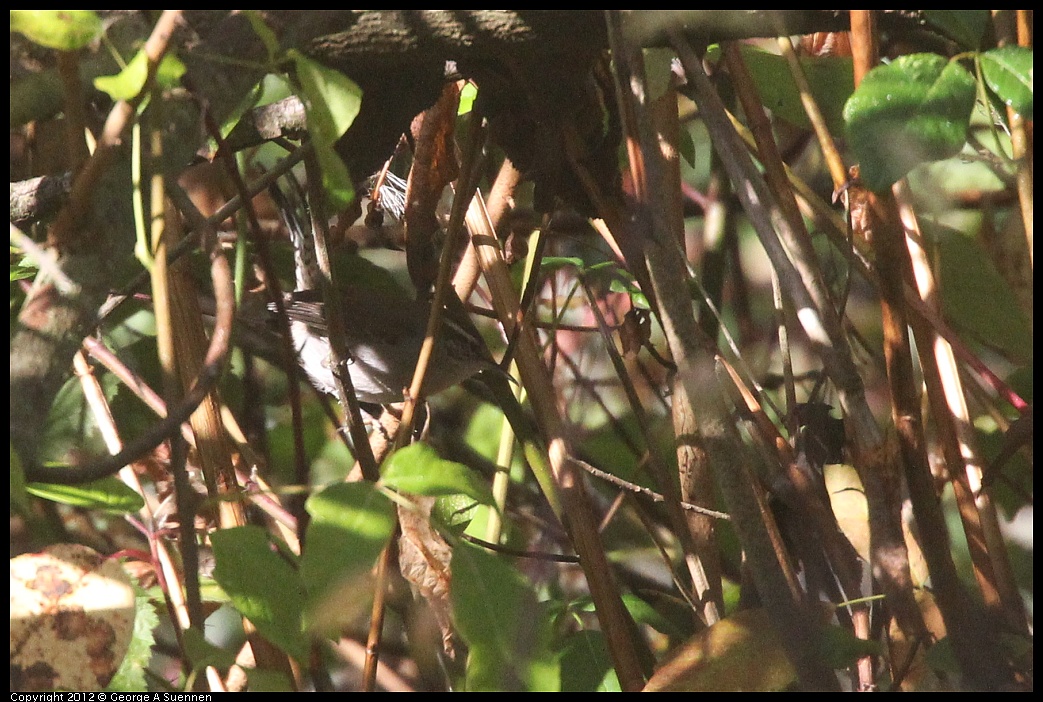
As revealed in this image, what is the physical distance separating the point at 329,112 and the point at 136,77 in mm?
166

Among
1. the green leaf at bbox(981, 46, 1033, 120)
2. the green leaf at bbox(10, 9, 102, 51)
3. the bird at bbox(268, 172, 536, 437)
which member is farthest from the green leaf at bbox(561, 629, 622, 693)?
the green leaf at bbox(10, 9, 102, 51)

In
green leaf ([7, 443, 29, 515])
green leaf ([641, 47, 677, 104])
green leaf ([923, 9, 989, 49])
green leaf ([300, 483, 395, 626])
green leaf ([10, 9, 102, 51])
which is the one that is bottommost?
green leaf ([300, 483, 395, 626])

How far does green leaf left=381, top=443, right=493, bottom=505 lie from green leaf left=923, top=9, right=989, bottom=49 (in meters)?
0.70

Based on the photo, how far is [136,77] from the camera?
787 millimetres

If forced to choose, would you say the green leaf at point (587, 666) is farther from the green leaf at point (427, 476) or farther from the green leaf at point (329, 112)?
the green leaf at point (329, 112)

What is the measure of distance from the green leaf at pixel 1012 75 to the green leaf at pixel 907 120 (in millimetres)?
35

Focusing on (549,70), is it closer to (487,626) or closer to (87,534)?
(487,626)

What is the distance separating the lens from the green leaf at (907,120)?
2.83ft

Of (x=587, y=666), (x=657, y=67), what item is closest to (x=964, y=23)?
(x=657, y=67)

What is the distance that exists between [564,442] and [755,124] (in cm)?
55

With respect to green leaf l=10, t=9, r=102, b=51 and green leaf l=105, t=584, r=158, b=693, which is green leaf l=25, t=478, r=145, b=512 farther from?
green leaf l=10, t=9, r=102, b=51

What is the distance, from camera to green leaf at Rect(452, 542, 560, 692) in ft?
2.72

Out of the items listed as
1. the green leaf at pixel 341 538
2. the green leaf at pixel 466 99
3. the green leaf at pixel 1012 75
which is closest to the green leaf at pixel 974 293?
the green leaf at pixel 1012 75
